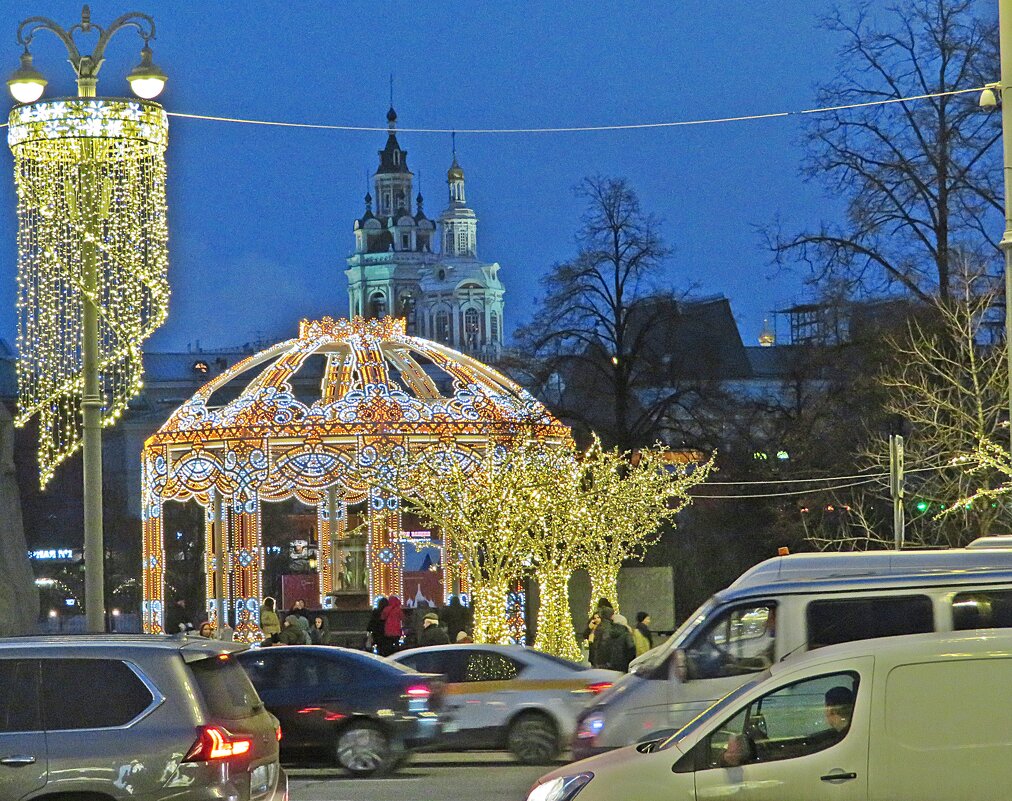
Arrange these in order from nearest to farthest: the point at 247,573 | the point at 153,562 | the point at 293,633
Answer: the point at 293,633 < the point at 247,573 < the point at 153,562

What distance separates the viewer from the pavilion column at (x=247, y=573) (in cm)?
3150

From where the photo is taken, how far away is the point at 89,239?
20.1 m

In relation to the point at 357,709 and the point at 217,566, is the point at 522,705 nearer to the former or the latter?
the point at 357,709

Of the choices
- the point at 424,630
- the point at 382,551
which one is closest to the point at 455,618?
the point at 382,551

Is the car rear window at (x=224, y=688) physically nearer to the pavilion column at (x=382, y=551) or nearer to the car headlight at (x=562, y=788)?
the car headlight at (x=562, y=788)

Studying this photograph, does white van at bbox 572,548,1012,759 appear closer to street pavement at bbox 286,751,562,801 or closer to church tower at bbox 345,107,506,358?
street pavement at bbox 286,751,562,801

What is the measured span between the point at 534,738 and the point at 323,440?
1422 cm

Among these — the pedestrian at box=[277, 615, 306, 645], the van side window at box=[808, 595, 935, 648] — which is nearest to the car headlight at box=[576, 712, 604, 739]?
the van side window at box=[808, 595, 935, 648]

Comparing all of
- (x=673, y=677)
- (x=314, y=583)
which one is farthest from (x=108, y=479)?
(x=673, y=677)

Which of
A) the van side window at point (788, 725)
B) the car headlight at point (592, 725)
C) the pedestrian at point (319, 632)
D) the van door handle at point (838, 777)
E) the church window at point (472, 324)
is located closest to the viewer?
the van door handle at point (838, 777)

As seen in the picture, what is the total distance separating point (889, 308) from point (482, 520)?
18200 millimetres

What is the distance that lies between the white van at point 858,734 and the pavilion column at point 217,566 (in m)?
20.9

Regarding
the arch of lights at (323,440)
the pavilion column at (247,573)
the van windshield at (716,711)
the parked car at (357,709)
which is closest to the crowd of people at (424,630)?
the pavilion column at (247,573)

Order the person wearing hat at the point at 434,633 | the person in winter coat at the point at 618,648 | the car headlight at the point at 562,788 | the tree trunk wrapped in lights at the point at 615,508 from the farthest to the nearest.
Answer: the tree trunk wrapped in lights at the point at 615,508 → the person wearing hat at the point at 434,633 → the person in winter coat at the point at 618,648 → the car headlight at the point at 562,788
